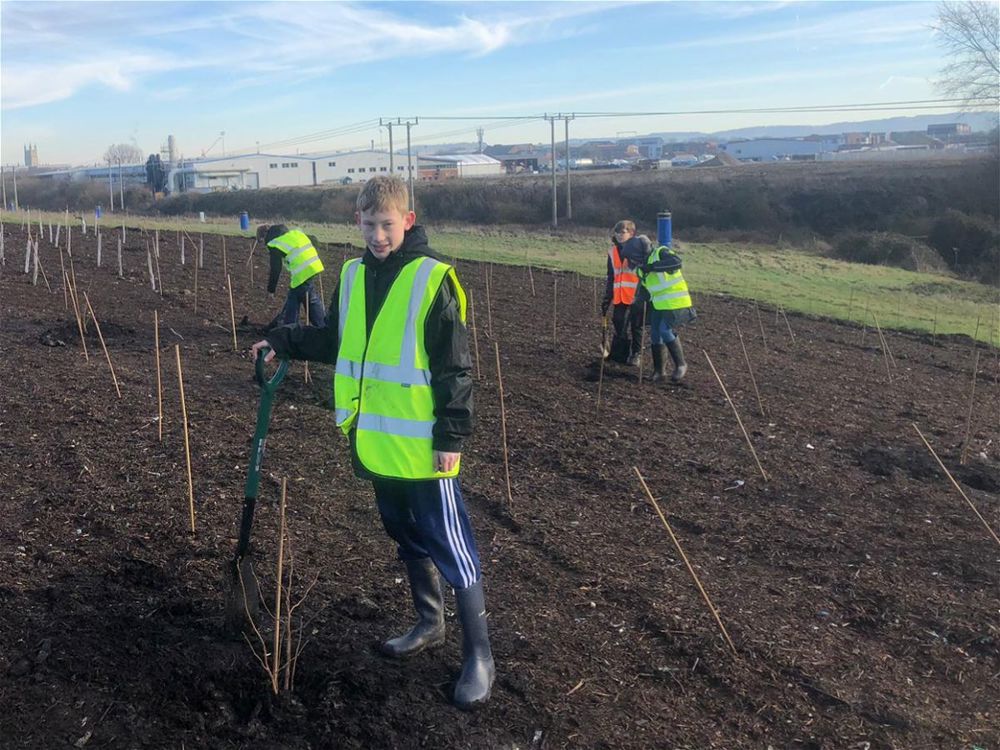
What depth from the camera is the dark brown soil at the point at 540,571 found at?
3.04m

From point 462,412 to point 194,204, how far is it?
60133 mm

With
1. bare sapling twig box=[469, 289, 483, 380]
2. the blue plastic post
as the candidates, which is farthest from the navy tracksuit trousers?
the blue plastic post

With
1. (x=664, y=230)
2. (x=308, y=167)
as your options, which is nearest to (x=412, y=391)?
Answer: (x=664, y=230)

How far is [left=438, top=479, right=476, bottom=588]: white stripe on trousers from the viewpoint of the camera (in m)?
3.07

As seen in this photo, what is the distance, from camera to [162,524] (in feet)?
14.3

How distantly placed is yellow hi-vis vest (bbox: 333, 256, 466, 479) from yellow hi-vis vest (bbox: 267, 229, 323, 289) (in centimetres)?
539

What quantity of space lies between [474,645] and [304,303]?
6063 mm

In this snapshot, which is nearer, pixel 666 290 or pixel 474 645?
pixel 474 645

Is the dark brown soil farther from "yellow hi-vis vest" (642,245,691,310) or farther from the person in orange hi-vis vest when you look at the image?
the person in orange hi-vis vest

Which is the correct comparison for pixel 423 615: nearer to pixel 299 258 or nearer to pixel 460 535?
pixel 460 535

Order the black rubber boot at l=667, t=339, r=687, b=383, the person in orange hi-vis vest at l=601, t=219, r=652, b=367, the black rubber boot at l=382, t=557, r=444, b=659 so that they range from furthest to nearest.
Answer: the person in orange hi-vis vest at l=601, t=219, r=652, b=367 → the black rubber boot at l=667, t=339, r=687, b=383 → the black rubber boot at l=382, t=557, r=444, b=659

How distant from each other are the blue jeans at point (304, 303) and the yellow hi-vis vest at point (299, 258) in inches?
3.3

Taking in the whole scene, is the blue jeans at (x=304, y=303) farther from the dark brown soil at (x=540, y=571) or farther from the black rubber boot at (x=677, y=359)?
the black rubber boot at (x=677, y=359)

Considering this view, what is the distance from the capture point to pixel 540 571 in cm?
422
